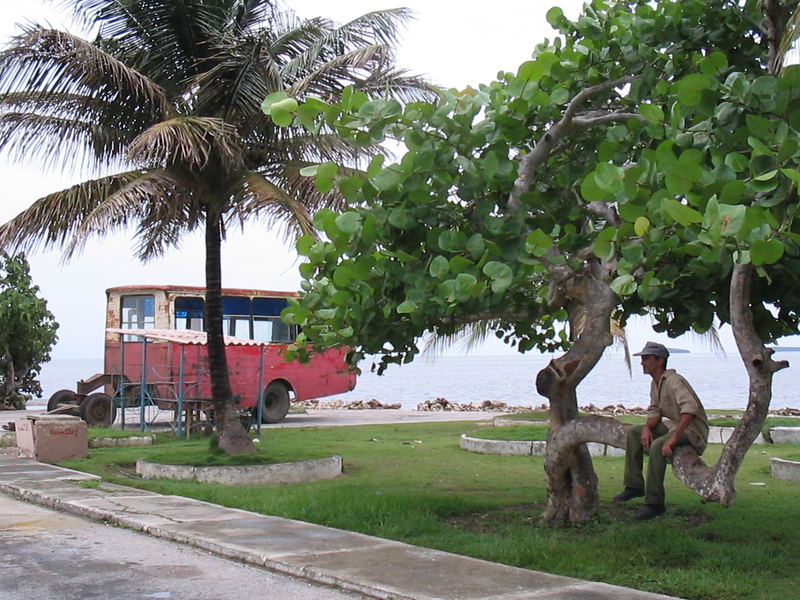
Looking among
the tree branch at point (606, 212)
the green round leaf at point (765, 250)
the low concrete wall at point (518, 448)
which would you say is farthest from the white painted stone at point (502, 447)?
the green round leaf at point (765, 250)

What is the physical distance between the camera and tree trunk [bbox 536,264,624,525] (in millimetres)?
8227

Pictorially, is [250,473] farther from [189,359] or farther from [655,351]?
[189,359]

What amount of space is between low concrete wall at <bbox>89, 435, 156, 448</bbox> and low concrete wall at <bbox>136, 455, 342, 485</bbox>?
423 centimetres

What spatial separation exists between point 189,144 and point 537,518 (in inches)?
235

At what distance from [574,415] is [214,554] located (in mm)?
3260

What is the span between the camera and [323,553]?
729 cm

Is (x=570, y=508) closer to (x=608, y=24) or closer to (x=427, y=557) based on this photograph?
(x=427, y=557)

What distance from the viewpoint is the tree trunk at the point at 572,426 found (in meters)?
8.23

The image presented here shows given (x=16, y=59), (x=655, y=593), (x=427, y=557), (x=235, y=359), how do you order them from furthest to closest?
(x=235, y=359) → (x=16, y=59) → (x=427, y=557) → (x=655, y=593)

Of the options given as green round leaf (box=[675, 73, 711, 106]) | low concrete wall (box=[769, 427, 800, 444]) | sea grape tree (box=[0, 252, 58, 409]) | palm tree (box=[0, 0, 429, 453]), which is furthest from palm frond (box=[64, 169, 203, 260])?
sea grape tree (box=[0, 252, 58, 409])

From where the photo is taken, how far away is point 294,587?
21.2 ft

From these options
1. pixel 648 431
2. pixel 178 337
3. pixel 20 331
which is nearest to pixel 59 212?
pixel 178 337

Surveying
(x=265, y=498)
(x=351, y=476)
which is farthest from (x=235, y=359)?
(x=265, y=498)

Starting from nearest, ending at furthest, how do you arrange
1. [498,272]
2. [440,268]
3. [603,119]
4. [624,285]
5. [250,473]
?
1. [624,285]
2. [498,272]
3. [440,268]
4. [603,119]
5. [250,473]
